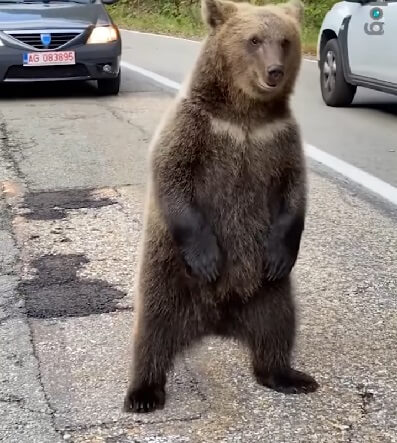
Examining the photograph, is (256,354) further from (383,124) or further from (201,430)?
(383,124)

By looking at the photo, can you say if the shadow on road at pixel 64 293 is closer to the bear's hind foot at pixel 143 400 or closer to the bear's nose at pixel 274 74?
the bear's hind foot at pixel 143 400

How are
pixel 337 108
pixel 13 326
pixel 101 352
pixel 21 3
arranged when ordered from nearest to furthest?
pixel 101 352 → pixel 13 326 → pixel 337 108 → pixel 21 3

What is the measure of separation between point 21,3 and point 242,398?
32.4 feet

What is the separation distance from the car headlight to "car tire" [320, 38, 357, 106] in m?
2.87

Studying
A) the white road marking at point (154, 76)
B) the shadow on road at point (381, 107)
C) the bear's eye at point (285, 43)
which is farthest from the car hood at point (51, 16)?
the bear's eye at point (285, 43)

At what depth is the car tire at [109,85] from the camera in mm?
12188

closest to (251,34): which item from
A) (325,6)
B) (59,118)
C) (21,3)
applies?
(59,118)

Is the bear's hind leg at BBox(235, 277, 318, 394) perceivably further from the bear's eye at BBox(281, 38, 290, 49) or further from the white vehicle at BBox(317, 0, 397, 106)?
the white vehicle at BBox(317, 0, 397, 106)

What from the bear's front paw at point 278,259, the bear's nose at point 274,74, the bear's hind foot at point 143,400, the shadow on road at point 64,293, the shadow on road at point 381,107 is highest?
the bear's nose at point 274,74

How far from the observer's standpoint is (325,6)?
23375 millimetres

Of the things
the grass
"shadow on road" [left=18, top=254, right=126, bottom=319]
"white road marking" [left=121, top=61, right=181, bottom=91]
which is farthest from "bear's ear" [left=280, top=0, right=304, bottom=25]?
the grass

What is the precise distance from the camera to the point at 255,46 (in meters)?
3.40

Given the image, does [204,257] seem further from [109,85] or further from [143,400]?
[109,85]

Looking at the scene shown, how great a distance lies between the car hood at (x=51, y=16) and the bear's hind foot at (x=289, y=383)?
877 cm
